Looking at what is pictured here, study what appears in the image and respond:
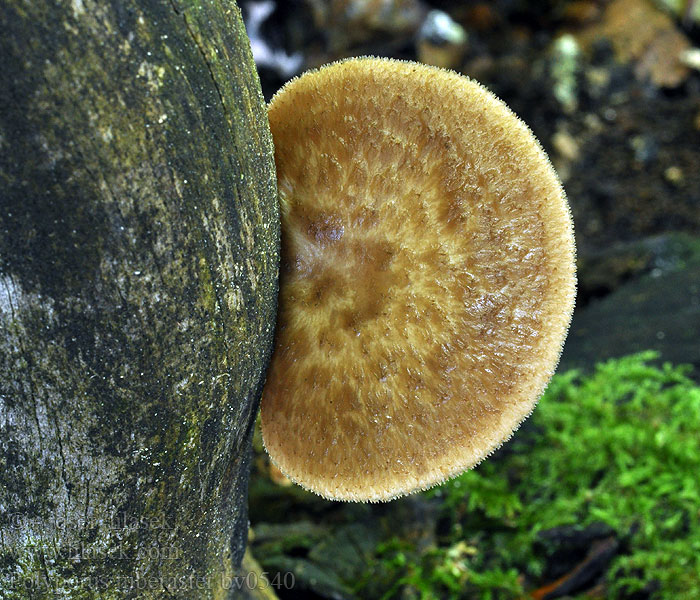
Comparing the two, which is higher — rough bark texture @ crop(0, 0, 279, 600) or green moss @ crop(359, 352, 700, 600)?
rough bark texture @ crop(0, 0, 279, 600)

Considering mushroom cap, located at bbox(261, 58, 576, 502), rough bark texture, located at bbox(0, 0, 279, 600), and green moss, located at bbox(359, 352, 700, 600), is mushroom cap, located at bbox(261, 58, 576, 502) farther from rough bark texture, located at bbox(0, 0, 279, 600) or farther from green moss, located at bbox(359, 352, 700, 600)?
green moss, located at bbox(359, 352, 700, 600)

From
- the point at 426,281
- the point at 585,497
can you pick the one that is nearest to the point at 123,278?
the point at 426,281

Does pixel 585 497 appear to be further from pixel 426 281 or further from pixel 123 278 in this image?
pixel 123 278

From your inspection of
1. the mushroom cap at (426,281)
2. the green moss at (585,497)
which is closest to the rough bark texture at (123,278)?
the mushroom cap at (426,281)

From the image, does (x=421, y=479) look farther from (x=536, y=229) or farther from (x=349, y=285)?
(x=536, y=229)

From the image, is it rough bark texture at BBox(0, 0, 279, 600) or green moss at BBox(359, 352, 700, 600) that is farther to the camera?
green moss at BBox(359, 352, 700, 600)

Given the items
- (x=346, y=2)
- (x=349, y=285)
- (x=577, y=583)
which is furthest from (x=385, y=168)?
(x=346, y=2)

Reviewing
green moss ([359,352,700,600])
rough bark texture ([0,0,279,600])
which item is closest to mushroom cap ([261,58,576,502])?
rough bark texture ([0,0,279,600])

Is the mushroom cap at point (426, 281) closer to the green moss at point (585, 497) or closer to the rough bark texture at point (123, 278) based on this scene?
the rough bark texture at point (123, 278)

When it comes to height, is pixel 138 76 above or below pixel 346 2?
above
